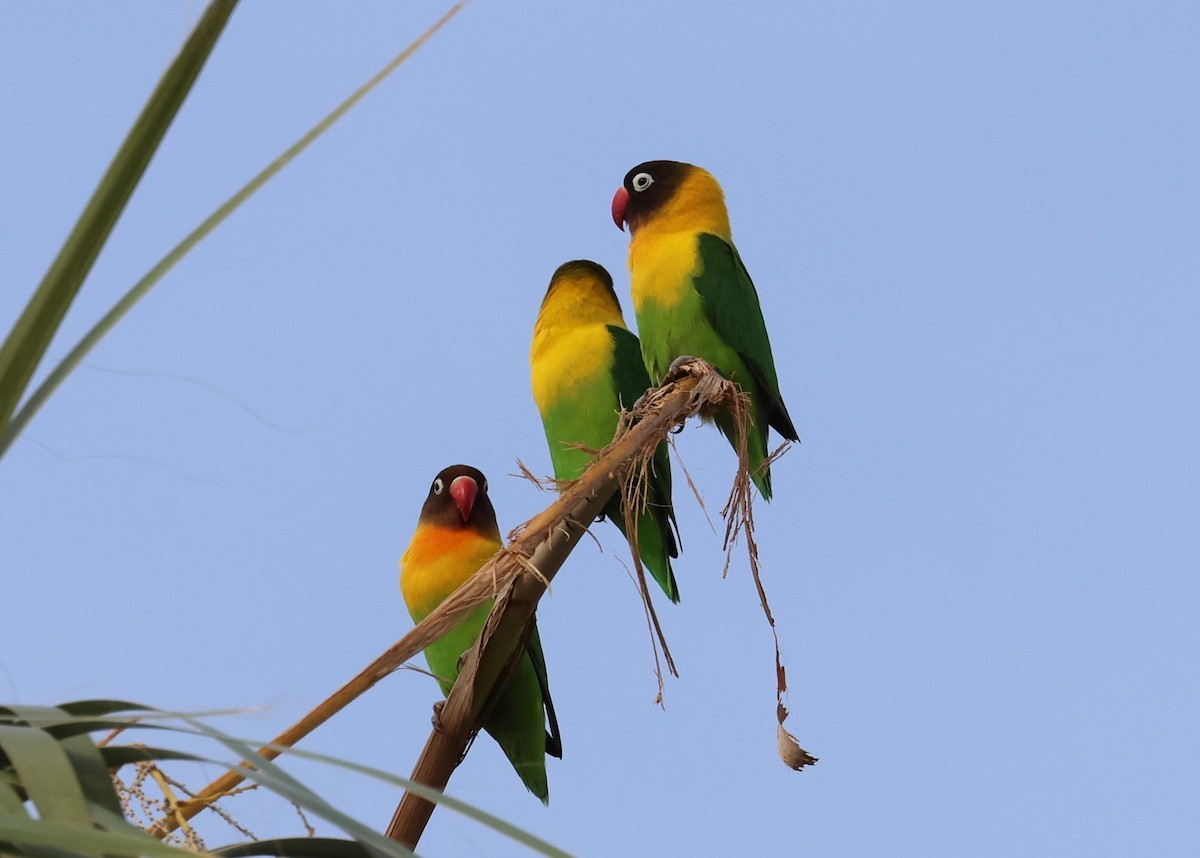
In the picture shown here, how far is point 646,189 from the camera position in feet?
12.1

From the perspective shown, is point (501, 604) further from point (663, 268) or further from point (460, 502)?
point (663, 268)

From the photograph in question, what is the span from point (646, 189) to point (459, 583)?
4.23ft

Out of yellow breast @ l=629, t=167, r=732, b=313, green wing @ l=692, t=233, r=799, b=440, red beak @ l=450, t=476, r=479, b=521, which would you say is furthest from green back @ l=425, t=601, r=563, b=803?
Answer: yellow breast @ l=629, t=167, r=732, b=313

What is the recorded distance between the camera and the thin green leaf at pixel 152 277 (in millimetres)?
557

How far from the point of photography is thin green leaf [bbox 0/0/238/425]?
1.75 ft

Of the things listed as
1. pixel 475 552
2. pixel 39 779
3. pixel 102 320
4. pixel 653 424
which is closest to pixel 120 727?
pixel 39 779

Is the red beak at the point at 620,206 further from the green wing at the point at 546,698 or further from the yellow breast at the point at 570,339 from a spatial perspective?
the green wing at the point at 546,698

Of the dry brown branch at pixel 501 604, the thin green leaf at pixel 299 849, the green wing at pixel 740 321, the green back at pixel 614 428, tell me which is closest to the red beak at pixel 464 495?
the green back at pixel 614 428

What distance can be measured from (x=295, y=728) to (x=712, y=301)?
2314mm

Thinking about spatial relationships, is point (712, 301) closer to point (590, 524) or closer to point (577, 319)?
point (577, 319)

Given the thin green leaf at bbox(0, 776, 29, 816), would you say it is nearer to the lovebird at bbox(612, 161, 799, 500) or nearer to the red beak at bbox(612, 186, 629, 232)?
the lovebird at bbox(612, 161, 799, 500)

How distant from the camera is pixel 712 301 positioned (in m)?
3.30

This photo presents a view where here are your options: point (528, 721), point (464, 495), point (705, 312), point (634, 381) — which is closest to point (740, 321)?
point (705, 312)

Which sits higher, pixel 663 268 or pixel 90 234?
pixel 663 268
